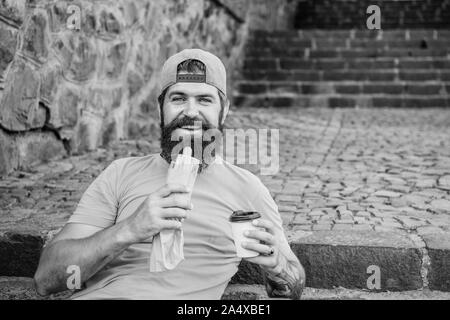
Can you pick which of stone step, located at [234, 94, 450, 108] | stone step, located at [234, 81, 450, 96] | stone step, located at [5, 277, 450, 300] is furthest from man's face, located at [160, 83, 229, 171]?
stone step, located at [234, 81, 450, 96]

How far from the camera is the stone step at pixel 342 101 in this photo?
28.7ft

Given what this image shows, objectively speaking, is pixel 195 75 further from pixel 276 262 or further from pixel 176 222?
pixel 276 262

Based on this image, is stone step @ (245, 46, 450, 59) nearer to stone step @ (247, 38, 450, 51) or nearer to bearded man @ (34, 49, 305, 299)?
stone step @ (247, 38, 450, 51)

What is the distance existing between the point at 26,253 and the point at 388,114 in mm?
6028

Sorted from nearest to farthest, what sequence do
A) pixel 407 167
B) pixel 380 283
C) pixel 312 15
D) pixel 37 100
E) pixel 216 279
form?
pixel 216 279 < pixel 380 283 < pixel 37 100 < pixel 407 167 < pixel 312 15

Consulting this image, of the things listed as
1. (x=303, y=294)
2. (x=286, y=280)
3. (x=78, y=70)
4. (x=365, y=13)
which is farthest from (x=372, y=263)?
(x=365, y=13)

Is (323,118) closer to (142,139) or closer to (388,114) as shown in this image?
(388,114)

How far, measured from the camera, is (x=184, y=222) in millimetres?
2174

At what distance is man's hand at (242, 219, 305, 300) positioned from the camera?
1.94 meters

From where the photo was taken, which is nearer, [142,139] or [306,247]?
[306,247]

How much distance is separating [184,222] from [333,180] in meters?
2.31

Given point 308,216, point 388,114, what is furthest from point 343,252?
point 388,114

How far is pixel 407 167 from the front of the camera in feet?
15.7

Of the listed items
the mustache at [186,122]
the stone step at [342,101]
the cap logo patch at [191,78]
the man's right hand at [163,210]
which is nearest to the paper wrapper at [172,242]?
the man's right hand at [163,210]
